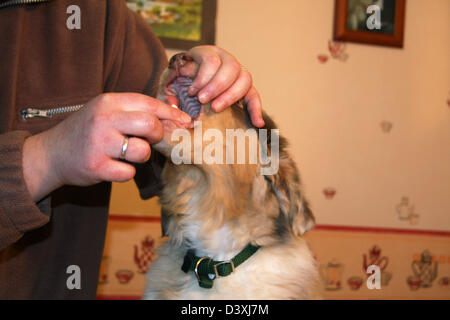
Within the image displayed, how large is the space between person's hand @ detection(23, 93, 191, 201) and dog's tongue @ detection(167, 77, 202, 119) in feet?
0.90

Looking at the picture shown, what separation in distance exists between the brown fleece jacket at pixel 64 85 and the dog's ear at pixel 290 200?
40cm

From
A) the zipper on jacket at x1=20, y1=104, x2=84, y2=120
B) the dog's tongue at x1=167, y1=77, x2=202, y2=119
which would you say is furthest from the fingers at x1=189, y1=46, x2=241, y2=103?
the zipper on jacket at x1=20, y1=104, x2=84, y2=120

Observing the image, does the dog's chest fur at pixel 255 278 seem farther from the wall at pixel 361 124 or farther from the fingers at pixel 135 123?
the wall at pixel 361 124

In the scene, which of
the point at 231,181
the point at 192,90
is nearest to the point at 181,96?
the point at 192,90

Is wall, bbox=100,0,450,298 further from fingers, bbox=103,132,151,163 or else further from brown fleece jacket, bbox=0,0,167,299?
fingers, bbox=103,132,151,163

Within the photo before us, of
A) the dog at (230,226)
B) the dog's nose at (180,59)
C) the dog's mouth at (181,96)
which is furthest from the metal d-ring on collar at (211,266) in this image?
the dog's nose at (180,59)

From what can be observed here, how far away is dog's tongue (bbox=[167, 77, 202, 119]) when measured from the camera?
3.36 feet

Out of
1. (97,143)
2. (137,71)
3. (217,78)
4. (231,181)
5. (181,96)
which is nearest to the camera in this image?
(97,143)

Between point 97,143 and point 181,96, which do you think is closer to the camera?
point 97,143

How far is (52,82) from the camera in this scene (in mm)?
1114

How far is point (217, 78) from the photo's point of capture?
90 centimetres

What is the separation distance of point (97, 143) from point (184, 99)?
409mm

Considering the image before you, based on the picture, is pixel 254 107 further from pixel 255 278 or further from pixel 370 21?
pixel 370 21

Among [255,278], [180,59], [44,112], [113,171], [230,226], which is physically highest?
[180,59]
